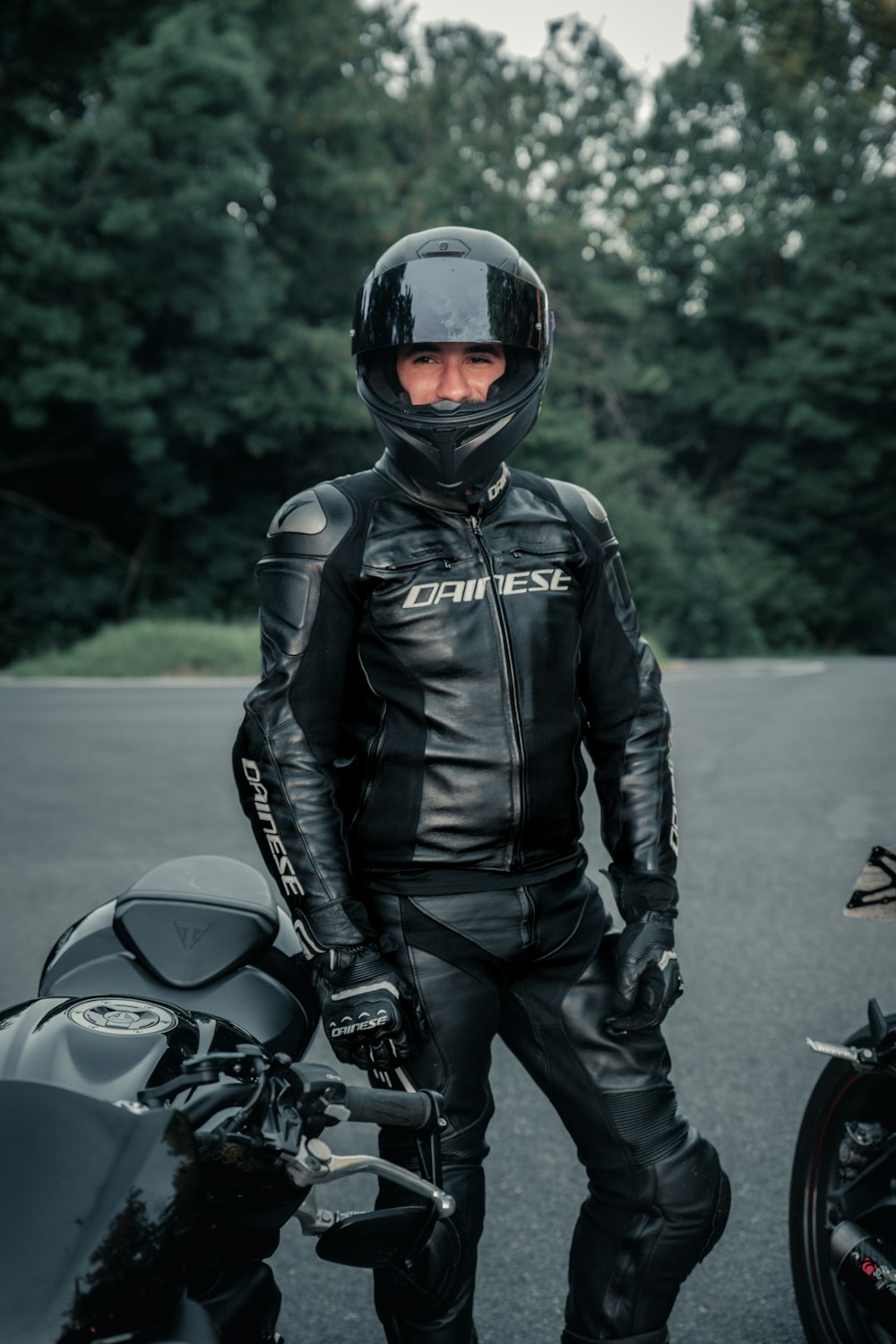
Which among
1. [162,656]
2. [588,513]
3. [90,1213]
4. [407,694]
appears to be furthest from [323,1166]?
[162,656]

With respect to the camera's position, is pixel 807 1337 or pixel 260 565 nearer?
pixel 260 565

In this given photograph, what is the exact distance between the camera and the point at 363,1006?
192 cm

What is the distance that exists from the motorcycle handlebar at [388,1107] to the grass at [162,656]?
16.3 metres

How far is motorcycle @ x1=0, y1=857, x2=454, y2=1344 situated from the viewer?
1.21 metres

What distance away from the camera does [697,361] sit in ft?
129

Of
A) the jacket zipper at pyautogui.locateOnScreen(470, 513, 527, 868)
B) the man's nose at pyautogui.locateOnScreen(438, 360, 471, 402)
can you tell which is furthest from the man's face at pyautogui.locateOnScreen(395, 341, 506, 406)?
the jacket zipper at pyautogui.locateOnScreen(470, 513, 527, 868)

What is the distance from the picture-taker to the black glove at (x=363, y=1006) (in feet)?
6.26

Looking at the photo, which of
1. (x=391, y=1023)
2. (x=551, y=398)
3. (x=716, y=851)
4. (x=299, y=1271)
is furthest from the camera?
(x=551, y=398)

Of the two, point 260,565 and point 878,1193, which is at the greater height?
point 260,565

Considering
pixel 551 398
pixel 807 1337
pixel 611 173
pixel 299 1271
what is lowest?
→ pixel 299 1271

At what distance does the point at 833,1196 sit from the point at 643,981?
0.61m

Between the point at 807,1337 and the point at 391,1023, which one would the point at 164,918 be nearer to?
the point at 391,1023

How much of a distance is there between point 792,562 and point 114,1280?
38.4 m

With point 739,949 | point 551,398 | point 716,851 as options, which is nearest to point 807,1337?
point 739,949
